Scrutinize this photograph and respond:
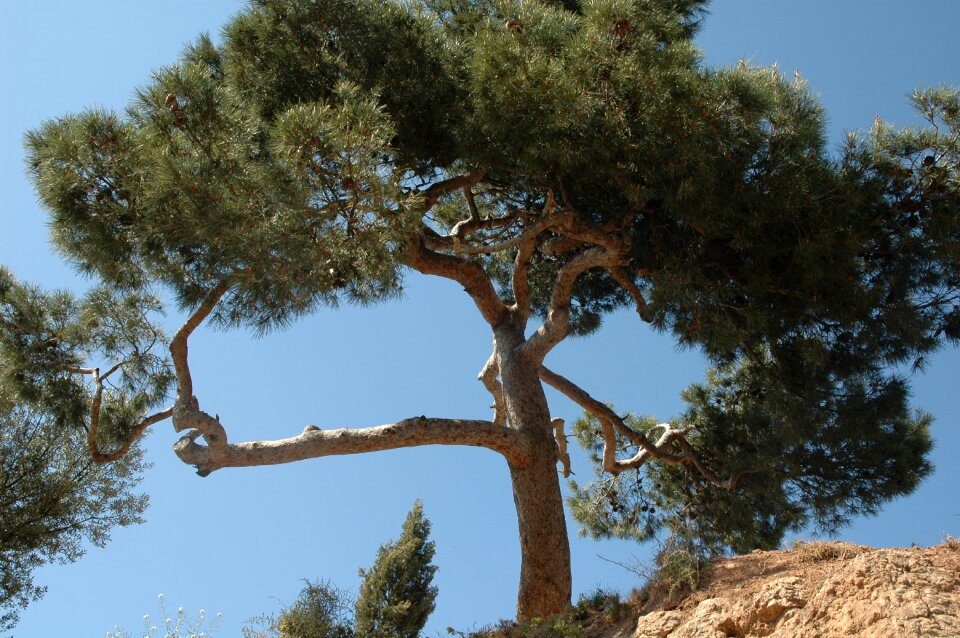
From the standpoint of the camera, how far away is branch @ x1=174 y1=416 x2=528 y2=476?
579 centimetres

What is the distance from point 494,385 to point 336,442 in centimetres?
225

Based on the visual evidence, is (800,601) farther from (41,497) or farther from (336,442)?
(41,497)

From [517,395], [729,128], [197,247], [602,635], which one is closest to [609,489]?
[517,395]

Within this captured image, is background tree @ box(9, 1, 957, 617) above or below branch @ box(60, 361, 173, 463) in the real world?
above

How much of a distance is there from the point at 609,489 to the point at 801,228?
3.92 metres

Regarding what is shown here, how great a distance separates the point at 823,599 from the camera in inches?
182

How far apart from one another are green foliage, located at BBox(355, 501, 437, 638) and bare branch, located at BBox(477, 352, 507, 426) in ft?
4.03

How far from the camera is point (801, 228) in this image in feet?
20.1

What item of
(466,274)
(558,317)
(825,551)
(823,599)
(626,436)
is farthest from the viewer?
(626,436)

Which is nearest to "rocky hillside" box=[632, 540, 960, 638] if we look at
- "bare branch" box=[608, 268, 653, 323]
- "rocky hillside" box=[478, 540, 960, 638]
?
"rocky hillside" box=[478, 540, 960, 638]

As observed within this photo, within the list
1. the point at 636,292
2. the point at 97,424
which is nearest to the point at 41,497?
the point at 97,424

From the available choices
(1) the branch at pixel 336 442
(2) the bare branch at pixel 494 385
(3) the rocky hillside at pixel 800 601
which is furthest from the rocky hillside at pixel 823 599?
(2) the bare branch at pixel 494 385

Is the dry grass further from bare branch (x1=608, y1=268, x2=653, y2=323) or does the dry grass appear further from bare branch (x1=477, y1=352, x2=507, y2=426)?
bare branch (x1=477, y1=352, x2=507, y2=426)

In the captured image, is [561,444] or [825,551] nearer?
[825,551]
